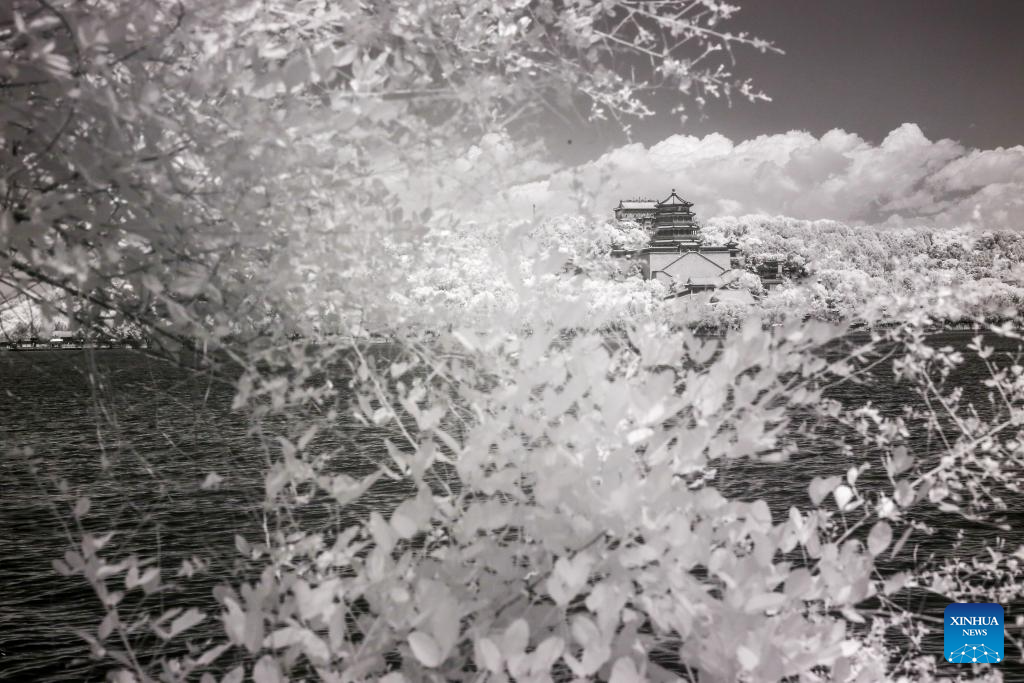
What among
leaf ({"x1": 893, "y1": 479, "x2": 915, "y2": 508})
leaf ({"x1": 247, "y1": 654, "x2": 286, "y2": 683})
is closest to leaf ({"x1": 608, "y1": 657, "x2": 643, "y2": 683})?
leaf ({"x1": 247, "y1": 654, "x2": 286, "y2": 683})

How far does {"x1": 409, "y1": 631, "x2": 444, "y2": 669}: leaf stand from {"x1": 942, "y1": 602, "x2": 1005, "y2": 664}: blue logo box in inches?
183

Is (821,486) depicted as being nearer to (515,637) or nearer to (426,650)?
(515,637)

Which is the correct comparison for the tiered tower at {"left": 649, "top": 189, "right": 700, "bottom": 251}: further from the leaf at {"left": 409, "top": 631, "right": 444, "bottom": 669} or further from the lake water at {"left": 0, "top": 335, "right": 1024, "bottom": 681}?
the leaf at {"left": 409, "top": 631, "right": 444, "bottom": 669}

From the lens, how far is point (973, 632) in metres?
6.46

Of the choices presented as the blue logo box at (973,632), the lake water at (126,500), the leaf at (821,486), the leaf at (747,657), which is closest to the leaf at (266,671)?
the lake water at (126,500)

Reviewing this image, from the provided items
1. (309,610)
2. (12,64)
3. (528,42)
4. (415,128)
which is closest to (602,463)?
(309,610)

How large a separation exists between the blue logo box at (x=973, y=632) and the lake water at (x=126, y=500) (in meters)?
1.99

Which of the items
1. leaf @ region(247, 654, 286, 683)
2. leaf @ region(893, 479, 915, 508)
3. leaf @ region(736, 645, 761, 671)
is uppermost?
leaf @ region(247, 654, 286, 683)

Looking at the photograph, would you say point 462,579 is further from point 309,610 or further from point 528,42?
point 528,42

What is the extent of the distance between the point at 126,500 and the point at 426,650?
1.34 metres

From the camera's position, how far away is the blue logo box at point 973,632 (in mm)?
5889

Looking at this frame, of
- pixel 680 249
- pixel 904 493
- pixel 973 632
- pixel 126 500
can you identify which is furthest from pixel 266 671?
pixel 680 249

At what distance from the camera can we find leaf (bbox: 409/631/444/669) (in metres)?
2.49

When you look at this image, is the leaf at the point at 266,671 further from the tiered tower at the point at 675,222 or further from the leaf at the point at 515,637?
the tiered tower at the point at 675,222
